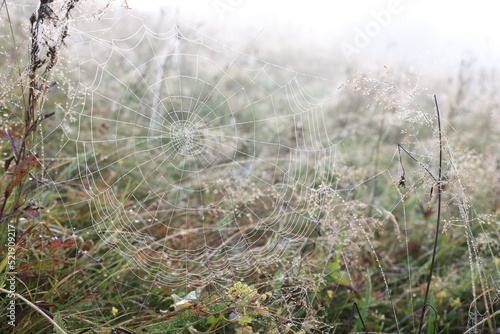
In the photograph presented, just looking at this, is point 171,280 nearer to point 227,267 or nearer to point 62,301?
point 227,267

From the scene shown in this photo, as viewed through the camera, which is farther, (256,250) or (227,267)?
(256,250)

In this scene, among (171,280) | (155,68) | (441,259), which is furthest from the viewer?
→ (155,68)

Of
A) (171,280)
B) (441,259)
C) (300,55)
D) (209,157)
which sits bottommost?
(441,259)

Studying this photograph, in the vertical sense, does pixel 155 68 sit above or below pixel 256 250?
above

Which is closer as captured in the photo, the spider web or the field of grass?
the field of grass

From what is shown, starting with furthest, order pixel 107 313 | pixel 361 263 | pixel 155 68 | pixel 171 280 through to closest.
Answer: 1. pixel 155 68
2. pixel 361 263
3. pixel 171 280
4. pixel 107 313

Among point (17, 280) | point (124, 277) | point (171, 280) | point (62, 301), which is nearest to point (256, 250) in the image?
point (171, 280)

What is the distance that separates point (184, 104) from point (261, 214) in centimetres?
199

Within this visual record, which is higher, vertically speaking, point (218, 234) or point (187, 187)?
point (187, 187)

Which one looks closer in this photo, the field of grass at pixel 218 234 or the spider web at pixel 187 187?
the field of grass at pixel 218 234

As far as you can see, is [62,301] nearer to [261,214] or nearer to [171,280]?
[171,280]

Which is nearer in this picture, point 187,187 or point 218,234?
point 218,234

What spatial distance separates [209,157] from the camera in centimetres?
337

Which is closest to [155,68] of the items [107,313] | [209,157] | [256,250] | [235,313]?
[209,157]
